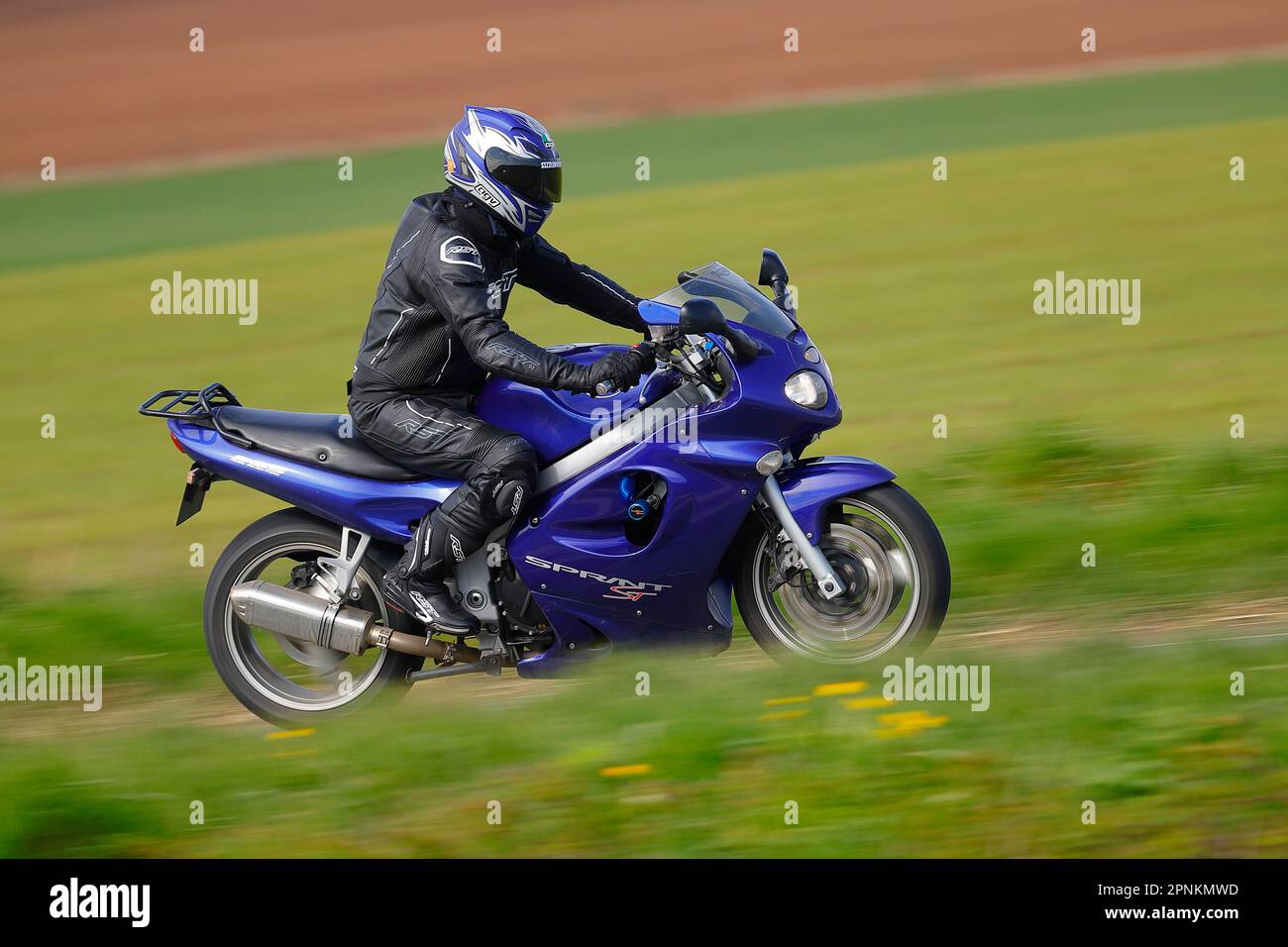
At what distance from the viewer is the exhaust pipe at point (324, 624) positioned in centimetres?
620

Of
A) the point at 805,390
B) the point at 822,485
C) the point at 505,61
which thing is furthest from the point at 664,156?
the point at 822,485

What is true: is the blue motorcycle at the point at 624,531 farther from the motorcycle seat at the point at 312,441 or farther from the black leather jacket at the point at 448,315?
the black leather jacket at the point at 448,315

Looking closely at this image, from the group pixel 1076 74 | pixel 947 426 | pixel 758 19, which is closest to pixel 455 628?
pixel 947 426

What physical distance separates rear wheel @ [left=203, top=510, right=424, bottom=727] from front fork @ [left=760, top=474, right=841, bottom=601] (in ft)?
5.07

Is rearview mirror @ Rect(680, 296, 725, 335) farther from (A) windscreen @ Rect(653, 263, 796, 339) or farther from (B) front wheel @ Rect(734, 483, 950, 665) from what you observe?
(B) front wheel @ Rect(734, 483, 950, 665)

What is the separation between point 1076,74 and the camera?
26.2 meters

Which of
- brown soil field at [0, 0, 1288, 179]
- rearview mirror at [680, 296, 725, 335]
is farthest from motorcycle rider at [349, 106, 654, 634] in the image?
brown soil field at [0, 0, 1288, 179]

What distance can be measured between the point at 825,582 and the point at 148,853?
2.48 metres

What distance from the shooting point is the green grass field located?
15.6 ft

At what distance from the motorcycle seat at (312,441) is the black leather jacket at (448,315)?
20 cm

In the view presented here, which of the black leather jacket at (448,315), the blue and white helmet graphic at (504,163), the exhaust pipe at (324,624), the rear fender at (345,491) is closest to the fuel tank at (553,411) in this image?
the black leather jacket at (448,315)

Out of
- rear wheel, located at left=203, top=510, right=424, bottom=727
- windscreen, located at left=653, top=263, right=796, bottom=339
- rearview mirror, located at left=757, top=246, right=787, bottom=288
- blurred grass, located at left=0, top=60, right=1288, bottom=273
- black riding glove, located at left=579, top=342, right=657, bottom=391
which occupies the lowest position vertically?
rear wheel, located at left=203, top=510, right=424, bottom=727

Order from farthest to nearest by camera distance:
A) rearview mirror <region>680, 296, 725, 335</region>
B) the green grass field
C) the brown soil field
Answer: the brown soil field < rearview mirror <region>680, 296, 725, 335</region> < the green grass field
